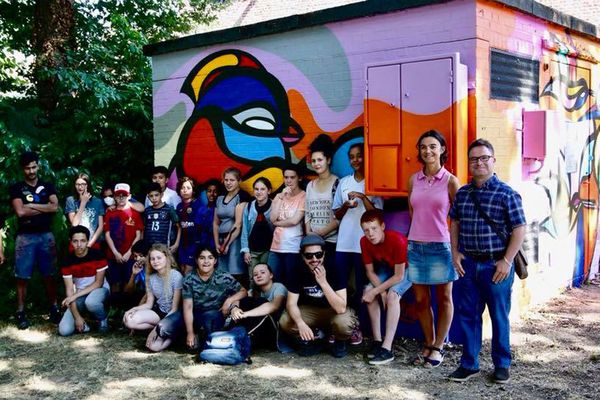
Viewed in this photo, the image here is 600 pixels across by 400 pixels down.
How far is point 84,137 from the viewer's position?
9.27m

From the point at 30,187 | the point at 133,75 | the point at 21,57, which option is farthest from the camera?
the point at 133,75

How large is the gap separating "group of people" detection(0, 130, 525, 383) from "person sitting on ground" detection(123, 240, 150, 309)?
2 cm

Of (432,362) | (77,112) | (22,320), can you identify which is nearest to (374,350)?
(432,362)

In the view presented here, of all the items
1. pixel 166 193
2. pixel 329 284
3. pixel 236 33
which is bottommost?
pixel 329 284

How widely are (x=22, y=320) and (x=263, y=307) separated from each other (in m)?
2.94

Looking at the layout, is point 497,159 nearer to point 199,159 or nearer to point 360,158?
point 360,158

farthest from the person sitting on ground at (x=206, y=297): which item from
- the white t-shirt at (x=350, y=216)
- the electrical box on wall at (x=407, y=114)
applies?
the electrical box on wall at (x=407, y=114)

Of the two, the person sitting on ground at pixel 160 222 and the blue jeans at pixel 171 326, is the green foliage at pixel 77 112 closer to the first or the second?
the person sitting on ground at pixel 160 222

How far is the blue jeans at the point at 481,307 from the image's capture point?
466cm

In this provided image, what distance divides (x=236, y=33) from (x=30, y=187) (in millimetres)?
2958

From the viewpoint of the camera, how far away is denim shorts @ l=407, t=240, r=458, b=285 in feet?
17.0

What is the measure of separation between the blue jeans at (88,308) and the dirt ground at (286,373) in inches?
7.1

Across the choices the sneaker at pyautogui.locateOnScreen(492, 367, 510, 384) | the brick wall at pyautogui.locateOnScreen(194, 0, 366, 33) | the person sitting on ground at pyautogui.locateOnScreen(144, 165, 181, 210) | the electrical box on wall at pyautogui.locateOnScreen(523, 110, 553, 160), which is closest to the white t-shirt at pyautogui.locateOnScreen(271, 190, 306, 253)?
the person sitting on ground at pyautogui.locateOnScreen(144, 165, 181, 210)

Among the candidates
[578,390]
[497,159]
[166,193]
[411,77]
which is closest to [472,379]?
[578,390]
